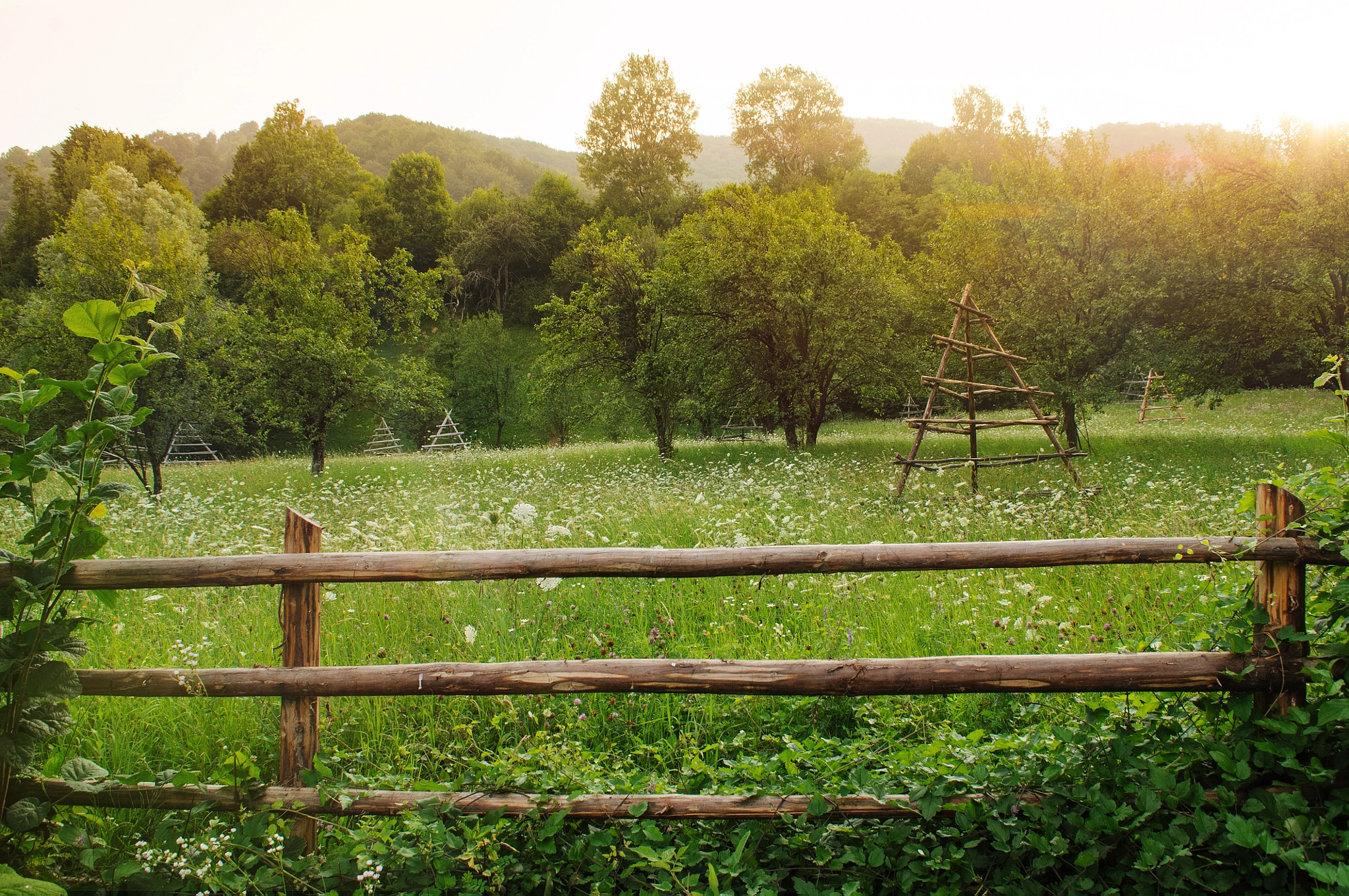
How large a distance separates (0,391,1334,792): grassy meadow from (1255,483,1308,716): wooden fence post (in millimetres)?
301

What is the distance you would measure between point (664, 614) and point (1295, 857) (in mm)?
3693

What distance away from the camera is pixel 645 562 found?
10.4 feet

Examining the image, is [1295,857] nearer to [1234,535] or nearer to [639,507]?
[1234,535]

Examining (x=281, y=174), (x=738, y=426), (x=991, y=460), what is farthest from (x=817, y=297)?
(x=281, y=174)

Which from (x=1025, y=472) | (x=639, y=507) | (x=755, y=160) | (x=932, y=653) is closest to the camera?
(x=932, y=653)

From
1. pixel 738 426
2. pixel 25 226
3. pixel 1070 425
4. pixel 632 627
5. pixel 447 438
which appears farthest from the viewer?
pixel 25 226

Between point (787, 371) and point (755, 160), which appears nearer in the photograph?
point (787, 371)

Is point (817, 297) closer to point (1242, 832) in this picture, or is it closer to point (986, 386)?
point (986, 386)

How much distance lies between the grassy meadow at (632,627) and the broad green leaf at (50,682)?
1.31ft

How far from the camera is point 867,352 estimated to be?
64.8 feet

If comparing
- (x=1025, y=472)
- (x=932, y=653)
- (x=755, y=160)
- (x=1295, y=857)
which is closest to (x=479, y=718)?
(x=932, y=653)

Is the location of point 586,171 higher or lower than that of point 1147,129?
lower

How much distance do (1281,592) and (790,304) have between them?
1681 cm

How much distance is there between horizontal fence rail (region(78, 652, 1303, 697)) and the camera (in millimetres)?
2977
